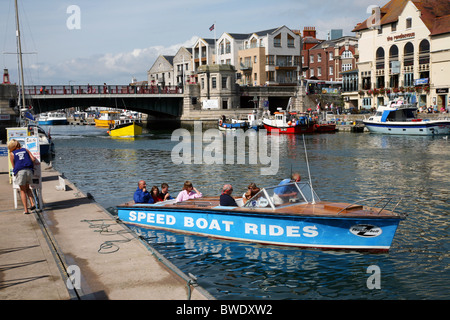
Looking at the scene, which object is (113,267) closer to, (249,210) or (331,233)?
(249,210)

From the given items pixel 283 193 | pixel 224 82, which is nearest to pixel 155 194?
pixel 283 193

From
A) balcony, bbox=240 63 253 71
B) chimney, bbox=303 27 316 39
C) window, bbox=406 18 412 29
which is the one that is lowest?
balcony, bbox=240 63 253 71

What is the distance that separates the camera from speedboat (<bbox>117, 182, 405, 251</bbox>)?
12680 mm

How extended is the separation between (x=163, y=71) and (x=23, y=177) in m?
115

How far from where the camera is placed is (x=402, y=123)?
58.9 m

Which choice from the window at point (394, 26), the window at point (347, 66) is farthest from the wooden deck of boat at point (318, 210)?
the window at point (347, 66)

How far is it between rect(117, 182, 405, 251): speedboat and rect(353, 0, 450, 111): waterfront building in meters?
57.7

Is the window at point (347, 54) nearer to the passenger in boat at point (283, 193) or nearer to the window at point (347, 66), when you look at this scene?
the window at point (347, 66)

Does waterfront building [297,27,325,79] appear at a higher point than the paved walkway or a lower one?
higher

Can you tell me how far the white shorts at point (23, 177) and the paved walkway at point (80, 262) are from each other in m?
1.02

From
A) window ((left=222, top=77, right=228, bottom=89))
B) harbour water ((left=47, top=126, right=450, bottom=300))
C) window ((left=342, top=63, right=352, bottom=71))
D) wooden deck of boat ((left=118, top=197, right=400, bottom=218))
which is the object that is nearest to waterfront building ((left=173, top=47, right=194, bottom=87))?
window ((left=222, top=77, right=228, bottom=89))

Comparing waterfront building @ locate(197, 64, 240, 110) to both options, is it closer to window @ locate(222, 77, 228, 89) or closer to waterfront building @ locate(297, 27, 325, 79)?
window @ locate(222, 77, 228, 89)

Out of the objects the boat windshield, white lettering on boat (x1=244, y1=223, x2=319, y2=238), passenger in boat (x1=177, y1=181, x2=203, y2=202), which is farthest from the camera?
passenger in boat (x1=177, y1=181, x2=203, y2=202)

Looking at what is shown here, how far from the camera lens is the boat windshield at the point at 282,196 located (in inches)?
533
